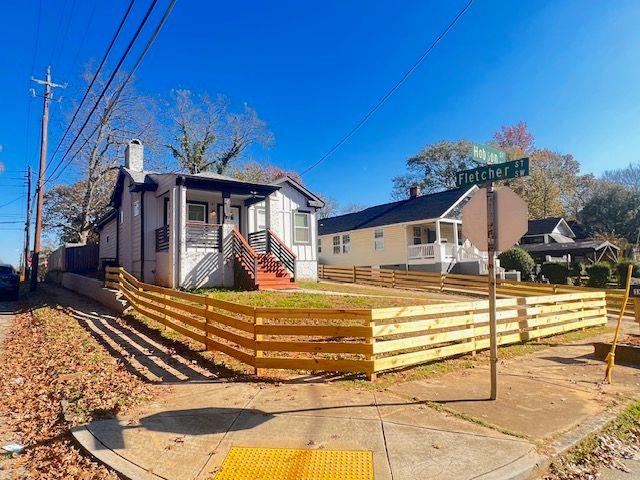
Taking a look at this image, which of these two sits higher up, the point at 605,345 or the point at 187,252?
the point at 187,252

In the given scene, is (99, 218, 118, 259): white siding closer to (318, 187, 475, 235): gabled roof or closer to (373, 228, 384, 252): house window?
(318, 187, 475, 235): gabled roof

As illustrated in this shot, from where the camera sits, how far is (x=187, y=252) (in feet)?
49.8

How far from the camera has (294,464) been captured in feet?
11.7

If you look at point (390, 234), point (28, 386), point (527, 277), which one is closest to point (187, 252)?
point (28, 386)

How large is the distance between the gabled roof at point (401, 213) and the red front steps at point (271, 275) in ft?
40.6

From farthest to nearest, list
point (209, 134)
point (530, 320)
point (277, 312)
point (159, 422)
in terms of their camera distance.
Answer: point (209, 134) < point (530, 320) < point (277, 312) < point (159, 422)

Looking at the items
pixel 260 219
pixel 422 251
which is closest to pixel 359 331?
pixel 260 219

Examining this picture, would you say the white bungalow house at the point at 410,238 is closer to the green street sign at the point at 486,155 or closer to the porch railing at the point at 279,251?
the porch railing at the point at 279,251

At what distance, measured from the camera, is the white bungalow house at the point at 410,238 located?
25.0 m

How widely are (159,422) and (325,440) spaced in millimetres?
1937

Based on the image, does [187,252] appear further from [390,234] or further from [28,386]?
[390,234]

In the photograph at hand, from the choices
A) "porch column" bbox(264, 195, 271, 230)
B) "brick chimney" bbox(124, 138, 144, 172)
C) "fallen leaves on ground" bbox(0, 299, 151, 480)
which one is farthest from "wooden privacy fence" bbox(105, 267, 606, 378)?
"brick chimney" bbox(124, 138, 144, 172)

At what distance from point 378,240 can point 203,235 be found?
15.5m

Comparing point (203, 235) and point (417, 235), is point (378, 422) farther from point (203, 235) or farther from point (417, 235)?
point (417, 235)
